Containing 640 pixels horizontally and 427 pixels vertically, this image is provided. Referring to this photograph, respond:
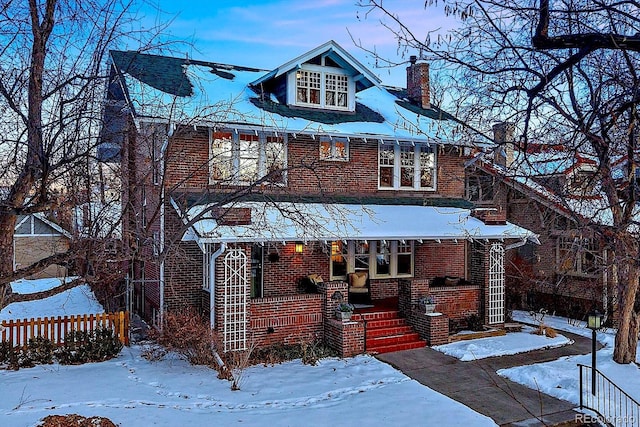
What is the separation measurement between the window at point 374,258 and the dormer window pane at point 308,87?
4672 millimetres

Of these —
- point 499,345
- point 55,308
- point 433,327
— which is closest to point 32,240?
point 55,308

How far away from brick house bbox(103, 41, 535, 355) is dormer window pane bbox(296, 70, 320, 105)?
0.12ft

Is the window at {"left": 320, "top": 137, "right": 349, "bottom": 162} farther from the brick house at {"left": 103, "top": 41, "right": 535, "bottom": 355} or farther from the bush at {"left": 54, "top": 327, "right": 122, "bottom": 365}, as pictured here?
the bush at {"left": 54, "top": 327, "right": 122, "bottom": 365}

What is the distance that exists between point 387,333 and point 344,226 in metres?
3.16

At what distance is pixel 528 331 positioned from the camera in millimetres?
16125

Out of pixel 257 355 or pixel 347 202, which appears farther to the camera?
pixel 347 202

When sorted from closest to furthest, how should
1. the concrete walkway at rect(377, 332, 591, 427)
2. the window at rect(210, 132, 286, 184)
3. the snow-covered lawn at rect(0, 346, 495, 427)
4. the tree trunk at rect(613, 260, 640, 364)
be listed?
1. the snow-covered lawn at rect(0, 346, 495, 427)
2. the concrete walkway at rect(377, 332, 591, 427)
3. the tree trunk at rect(613, 260, 640, 364)
4. the window at rect(210, 132, 286, 184)

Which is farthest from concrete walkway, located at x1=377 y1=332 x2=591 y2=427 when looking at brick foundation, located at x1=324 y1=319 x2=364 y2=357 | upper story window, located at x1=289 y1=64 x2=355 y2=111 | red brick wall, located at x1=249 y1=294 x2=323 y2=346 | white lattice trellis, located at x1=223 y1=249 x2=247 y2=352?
upper story window, located at x1=289 y1=64 x2=355 y2=111

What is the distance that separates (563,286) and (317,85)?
38.4 ft

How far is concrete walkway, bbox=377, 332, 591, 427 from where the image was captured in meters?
9.52

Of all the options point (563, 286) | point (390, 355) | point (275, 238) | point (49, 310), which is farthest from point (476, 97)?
point (49, 310)

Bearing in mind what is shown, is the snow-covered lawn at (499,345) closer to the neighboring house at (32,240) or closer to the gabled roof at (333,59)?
the gabled roof at (333,59)

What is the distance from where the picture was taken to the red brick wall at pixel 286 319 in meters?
13.4

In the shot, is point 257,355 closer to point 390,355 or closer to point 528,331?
point 390,355
